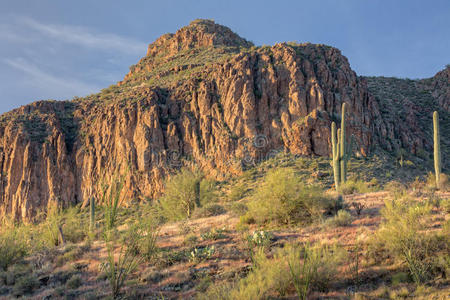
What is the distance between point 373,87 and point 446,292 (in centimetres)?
6573

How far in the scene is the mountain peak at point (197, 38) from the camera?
6962 cm

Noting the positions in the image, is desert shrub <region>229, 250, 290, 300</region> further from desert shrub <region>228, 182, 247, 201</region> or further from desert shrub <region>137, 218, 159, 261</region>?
desert shrub <region>228, 182, 247, 201</region>

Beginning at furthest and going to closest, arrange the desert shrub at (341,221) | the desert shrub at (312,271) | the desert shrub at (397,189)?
the desert shrub at (397,189) → the desert shrub at (341,221) → the desert shrub at (312,271)

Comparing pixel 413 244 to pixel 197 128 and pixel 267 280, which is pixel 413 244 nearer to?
pixel 267 280

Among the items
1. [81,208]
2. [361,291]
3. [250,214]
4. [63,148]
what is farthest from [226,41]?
[361,291]

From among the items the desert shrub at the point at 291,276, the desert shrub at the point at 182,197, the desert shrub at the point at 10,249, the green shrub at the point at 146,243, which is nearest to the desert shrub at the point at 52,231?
the desert shrub at the point at 10,249

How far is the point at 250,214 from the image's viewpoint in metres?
11.2

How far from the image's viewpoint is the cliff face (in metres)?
39.7

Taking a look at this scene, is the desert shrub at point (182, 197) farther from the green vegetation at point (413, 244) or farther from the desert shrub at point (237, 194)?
the green vegetation at point (413, 244)

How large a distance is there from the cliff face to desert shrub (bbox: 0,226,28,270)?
2821cm

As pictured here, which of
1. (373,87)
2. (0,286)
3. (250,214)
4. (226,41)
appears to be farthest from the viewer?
(226,41)

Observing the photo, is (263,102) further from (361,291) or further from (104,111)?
(361,291)

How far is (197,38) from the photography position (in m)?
70.9

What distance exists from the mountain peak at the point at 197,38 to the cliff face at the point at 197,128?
20644 mm
